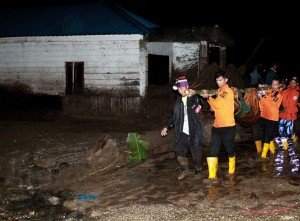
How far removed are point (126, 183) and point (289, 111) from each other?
4.98m

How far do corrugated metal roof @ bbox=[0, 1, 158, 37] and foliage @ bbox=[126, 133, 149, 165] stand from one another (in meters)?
6.12

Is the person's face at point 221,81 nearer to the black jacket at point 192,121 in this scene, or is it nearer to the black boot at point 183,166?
the black jacket at point 192,121

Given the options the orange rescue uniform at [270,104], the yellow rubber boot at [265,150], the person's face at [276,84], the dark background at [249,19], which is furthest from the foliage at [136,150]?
the dark background at [249,19]

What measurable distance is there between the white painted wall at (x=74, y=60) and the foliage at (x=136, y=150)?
5585mm

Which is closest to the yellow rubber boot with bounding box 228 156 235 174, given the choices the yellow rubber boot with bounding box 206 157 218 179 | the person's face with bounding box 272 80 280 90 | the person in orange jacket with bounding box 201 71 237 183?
the person in orange jacket with bounding box 201 71 237 183

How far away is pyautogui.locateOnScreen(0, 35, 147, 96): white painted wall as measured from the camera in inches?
560

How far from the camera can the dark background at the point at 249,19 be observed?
18.2m

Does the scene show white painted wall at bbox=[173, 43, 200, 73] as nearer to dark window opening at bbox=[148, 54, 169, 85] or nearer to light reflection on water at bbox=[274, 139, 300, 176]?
dark window opening at bbox=[148, 54, 169, 85]

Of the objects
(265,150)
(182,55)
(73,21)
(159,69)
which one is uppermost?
(73,21)

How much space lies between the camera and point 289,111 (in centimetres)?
926

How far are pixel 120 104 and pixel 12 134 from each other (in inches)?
183

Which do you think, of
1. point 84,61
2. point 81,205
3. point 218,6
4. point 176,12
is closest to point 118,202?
point 81,205

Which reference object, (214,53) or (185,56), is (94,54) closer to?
(185,56)

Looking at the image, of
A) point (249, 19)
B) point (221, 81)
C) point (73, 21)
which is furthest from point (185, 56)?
point (249, 19)
